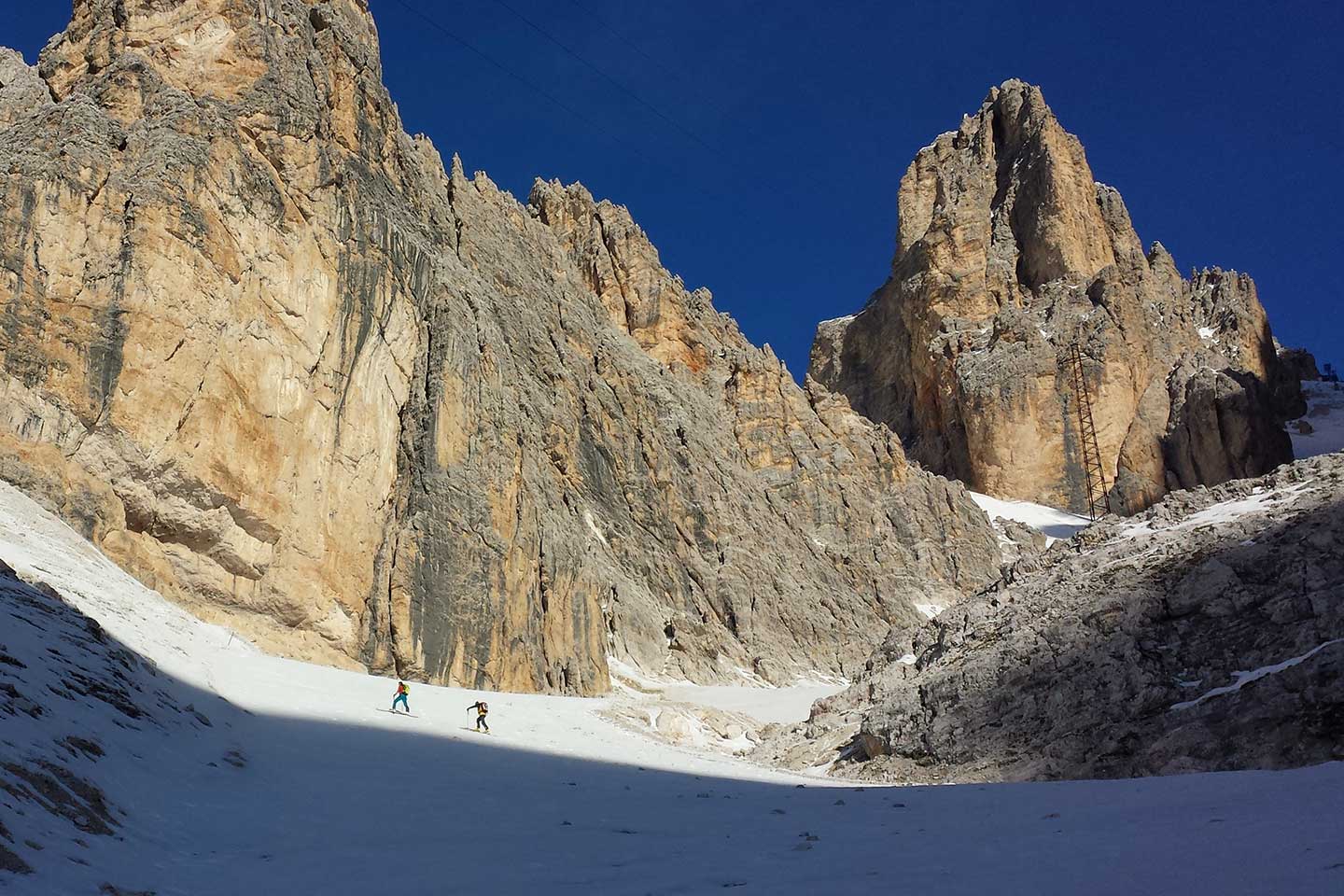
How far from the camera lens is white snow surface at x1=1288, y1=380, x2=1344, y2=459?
282ft

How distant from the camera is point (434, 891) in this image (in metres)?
6.47

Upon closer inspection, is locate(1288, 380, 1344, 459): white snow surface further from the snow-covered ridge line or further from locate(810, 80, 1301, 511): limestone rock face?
the snow-covered ridge line

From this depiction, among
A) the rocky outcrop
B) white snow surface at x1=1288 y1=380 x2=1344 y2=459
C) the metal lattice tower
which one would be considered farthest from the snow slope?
white snow surface at x1=1288 y1=380 x2=1344 y2=459

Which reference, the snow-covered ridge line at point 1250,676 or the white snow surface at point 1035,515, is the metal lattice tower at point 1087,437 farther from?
the snow-covered ridge line at point 1250,676

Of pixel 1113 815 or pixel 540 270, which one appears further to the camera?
pixel 540 270

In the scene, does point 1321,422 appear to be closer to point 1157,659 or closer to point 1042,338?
point 1042,338

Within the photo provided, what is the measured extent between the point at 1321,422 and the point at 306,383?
321 feet

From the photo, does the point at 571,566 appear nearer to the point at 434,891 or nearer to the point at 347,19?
the point at 347,19

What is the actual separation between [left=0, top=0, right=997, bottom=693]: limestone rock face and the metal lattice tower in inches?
1935

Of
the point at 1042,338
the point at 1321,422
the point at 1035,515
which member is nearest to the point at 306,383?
the point at 1035,515

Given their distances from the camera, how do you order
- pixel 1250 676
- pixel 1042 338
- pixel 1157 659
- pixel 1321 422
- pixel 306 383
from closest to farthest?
1. pixel 1250 676
2. pixel 1157 659
3. pixel 306 383
4. pixel 1321 422
5. pixel 1042 338

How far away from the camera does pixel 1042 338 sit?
309 ft

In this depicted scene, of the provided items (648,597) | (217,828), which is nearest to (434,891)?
(217,828)

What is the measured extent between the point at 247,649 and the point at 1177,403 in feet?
282
